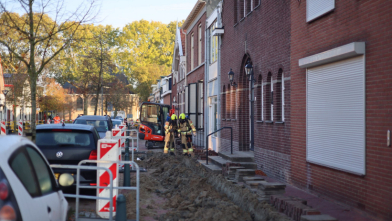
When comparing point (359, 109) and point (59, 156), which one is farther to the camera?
point (59, 156)

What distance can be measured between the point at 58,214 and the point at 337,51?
244 inches

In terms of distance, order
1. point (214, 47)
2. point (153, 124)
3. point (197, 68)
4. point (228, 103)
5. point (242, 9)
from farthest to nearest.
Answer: point (197, 68) → point (153, 124) → point (214, 47) → point (228, 103) → point (242, 9)

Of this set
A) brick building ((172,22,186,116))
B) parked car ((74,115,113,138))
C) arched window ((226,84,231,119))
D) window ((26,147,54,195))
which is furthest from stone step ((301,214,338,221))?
brick building ((172,22,186,116))

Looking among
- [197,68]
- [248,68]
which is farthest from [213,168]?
[197,68]

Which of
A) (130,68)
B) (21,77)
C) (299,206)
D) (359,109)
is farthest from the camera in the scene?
(130,68)

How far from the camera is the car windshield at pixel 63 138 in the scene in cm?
963

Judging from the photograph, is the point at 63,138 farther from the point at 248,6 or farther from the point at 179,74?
the point at 179,74

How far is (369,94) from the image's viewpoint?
793 cm

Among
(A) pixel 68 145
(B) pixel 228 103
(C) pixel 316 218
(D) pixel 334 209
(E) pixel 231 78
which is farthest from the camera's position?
(B) pixel 228 103

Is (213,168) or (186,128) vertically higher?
(186,128)

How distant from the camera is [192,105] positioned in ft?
94.2

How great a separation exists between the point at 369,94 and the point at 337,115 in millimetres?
1374

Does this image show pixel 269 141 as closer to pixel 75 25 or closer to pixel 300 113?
pixel 300 113

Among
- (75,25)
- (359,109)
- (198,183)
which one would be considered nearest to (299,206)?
(359,109)
